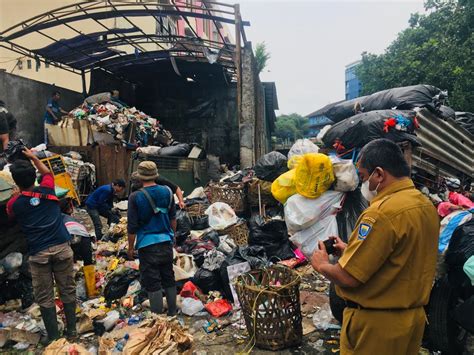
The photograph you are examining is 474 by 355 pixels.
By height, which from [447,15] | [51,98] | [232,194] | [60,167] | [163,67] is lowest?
[232,194]

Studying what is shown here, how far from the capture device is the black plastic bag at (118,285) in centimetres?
411

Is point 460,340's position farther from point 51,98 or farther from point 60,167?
point 51,98

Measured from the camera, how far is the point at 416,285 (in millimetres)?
1624

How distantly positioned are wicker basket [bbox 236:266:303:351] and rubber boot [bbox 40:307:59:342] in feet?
5.69

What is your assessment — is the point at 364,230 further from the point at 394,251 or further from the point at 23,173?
the point at 23,173

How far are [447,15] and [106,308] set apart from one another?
17.2 metres

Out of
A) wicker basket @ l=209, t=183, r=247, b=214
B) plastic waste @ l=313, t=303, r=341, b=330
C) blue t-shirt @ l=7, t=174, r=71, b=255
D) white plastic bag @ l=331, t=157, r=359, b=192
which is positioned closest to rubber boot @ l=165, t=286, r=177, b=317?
blue t-shirt @ l=7, t=174, r=71, b=255

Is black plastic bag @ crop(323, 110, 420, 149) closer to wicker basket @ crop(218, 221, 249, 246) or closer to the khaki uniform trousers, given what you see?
→ wicker basket @ crop(218, 221, 249, 246)

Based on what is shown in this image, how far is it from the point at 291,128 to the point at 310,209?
48709 millimetres

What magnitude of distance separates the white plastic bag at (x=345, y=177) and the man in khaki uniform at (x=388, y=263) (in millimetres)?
2541

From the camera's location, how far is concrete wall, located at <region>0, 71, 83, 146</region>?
9.25 metres

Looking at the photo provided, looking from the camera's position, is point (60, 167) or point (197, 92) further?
point (197, 92)

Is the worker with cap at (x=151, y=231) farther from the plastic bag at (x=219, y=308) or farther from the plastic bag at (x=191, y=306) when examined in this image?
the plastic bag at (x=219, y=308)

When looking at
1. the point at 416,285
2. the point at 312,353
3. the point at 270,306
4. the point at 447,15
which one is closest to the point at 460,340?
the point at 312,353
